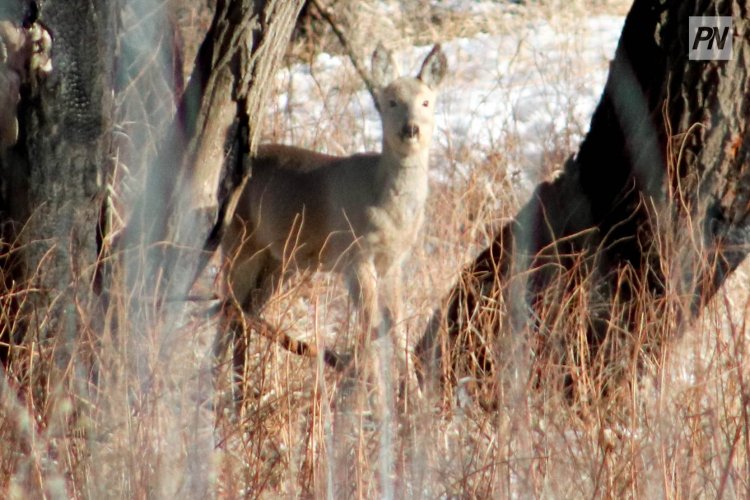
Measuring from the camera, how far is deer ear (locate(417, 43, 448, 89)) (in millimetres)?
6507

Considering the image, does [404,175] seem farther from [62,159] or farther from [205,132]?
[62,159]

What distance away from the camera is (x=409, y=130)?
6.21 metres

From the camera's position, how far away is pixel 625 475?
3521 mm

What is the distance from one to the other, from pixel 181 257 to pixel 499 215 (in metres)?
2.66

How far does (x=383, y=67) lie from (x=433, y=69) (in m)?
0.28

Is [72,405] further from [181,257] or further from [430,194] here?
[430,194]

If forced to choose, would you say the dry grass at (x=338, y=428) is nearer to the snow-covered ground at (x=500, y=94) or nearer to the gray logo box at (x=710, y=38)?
the gray logo box at (x=710, y=38)

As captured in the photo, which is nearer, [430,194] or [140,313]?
[140,313]

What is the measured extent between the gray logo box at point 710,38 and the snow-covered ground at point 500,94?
2545mm

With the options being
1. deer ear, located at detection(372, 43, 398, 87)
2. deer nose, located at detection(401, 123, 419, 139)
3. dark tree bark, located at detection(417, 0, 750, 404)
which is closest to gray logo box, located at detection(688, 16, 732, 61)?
dark tree bark, located at detection(417, 0, 750, 404)

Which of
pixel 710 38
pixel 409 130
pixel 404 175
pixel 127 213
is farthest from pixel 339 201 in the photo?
pixel 710 38

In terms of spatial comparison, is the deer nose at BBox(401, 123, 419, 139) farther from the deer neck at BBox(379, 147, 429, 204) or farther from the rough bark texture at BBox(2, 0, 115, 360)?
the rough bark texture at BBox(2, 0, 115, 360)

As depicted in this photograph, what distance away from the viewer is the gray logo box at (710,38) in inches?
183

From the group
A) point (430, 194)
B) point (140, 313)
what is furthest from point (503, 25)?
point (140, 313)
